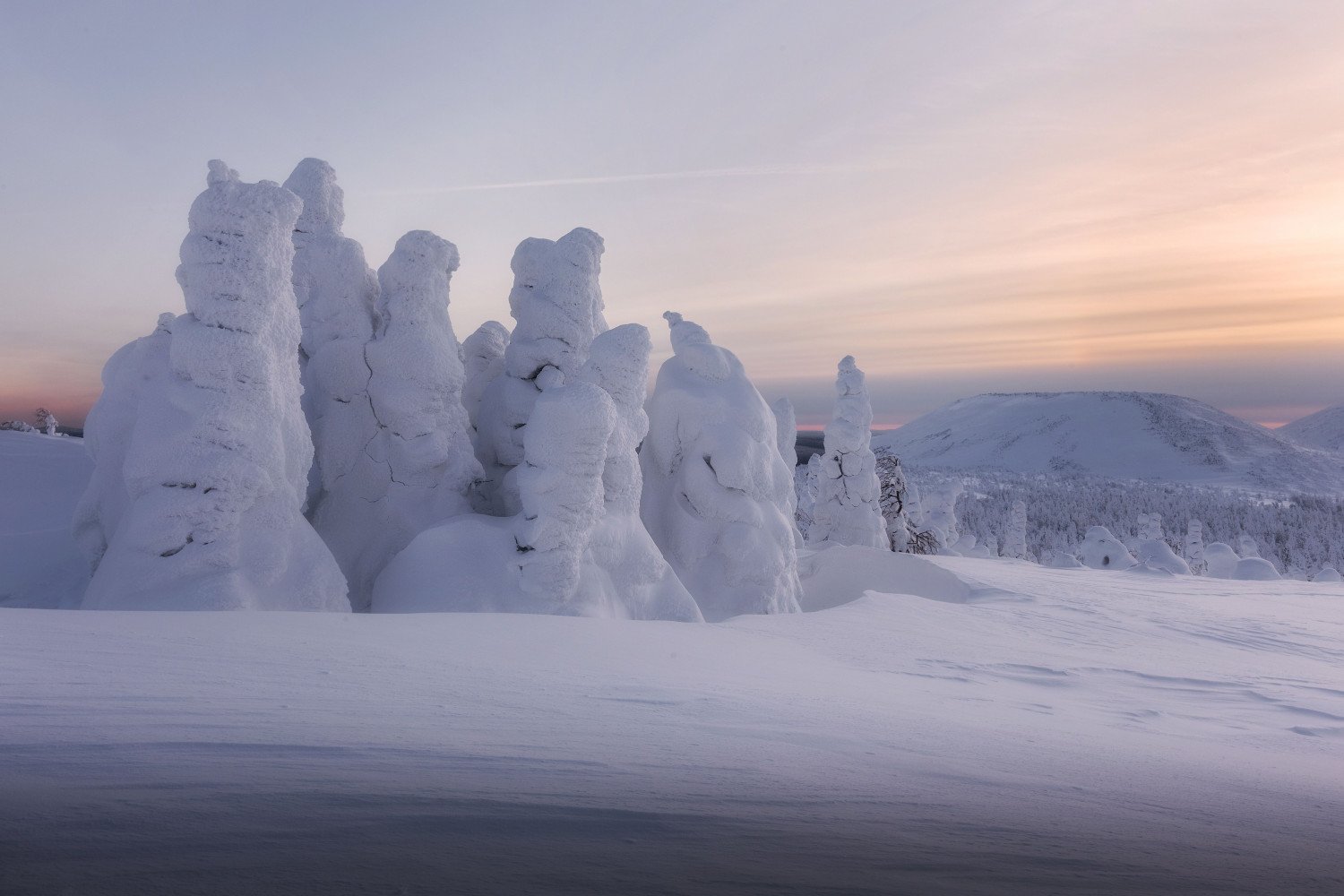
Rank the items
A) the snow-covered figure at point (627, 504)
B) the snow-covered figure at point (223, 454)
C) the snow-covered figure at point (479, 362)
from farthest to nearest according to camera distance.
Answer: the snow-covered figure at point (479, 362), the snow-covered figure at point (627, 504), the snow-covered figure at point (223, 454)

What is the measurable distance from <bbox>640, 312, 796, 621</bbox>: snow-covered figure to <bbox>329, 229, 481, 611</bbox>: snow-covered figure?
3.59 m

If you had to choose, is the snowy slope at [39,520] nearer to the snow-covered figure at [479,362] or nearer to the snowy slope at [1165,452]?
the snow-covered figure at [479,362]

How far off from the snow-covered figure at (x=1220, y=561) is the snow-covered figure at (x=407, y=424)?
25094mm

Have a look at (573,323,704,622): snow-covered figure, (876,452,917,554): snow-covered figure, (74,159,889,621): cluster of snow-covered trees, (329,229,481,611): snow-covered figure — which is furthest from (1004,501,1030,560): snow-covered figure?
(329,229,481,611): snow-covered figure

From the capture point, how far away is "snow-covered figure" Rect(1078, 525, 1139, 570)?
28630 millimetres

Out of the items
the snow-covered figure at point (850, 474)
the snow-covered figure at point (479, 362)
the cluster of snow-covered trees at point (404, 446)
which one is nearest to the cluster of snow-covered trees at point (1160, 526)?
the snow-covered figure at point (850, 474)

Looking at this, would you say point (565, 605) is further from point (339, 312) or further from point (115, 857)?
point (115, 857)

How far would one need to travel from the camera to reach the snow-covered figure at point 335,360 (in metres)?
10.5

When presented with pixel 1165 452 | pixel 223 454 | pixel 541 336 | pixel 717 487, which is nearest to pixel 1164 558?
pixel 717 487

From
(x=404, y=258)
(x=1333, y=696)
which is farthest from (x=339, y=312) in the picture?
(x=1333, y=696)

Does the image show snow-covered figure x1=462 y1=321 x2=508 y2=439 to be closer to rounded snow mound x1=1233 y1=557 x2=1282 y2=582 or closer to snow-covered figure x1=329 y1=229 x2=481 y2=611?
snow-covered figure x1=329 y1=229 x2=481 y2=611

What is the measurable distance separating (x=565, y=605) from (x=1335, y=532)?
8212cm

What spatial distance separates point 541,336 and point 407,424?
2436 mm

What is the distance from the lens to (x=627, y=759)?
3588 millimetres
